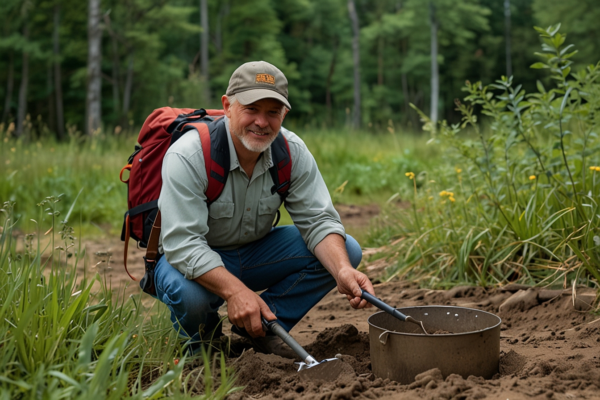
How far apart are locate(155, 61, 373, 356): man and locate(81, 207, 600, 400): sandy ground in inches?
8.8

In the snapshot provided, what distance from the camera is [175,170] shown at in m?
2.78

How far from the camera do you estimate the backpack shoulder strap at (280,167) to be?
3.09 m

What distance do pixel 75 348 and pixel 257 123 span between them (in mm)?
1357

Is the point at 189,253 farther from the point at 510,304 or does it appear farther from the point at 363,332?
the point at 510,304

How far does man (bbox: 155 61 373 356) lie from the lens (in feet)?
8.98

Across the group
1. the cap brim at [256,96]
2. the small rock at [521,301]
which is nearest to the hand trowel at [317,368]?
the cap brim at [256,96]

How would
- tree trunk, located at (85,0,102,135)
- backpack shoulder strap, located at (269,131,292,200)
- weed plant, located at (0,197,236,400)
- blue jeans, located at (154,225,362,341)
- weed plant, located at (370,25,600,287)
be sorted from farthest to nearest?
tree trunk, located at (85,0,102,135) → weed plant, located at (370,25,600,287) → blue jeans, located at (154,225,362,341) → backpack shoulder strap, located at (269,131,292,200) → weed plant, located at (0,197,236,400)

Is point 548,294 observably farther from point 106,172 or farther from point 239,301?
point 106,172

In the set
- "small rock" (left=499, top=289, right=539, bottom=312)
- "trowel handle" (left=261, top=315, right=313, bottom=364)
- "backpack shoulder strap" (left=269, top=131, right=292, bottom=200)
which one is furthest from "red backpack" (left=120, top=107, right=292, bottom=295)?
"small rock" (left=499, top=289, right=539, bottom=312)

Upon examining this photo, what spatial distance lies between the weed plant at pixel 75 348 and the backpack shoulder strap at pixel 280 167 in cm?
91

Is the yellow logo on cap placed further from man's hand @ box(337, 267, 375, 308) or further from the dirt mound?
the dirt mound

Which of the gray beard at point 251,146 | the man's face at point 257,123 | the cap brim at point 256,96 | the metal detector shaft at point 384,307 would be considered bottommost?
the metal detector shaft at point 384,307

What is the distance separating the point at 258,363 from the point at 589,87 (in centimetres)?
285

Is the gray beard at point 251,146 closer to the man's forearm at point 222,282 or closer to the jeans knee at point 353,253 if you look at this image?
the man's forearm at point 222,282
